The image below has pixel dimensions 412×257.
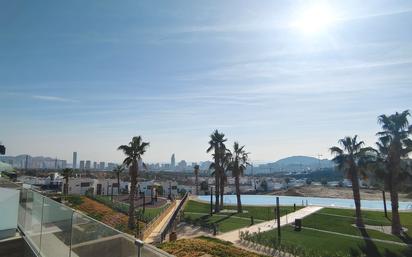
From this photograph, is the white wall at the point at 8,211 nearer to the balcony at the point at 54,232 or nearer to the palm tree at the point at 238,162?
the balcony at the point at 54,232

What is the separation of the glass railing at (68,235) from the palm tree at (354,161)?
102 ft

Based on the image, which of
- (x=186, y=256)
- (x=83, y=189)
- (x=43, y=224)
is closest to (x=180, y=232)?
(x=186, y=256)

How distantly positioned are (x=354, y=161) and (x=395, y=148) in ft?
15.7

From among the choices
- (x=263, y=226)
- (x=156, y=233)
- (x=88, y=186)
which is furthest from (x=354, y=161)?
(x=88, y=186)

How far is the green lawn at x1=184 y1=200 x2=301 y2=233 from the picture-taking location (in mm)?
34750

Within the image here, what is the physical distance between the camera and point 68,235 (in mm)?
6023

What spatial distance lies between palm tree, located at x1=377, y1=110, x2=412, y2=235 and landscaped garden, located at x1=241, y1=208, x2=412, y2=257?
2.78 metres

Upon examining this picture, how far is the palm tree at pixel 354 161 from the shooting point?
32781 millimetres

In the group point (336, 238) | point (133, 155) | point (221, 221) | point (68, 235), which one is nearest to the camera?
point (68, 235)

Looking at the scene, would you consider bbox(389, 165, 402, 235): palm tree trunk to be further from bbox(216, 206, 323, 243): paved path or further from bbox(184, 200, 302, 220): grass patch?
bbox(184, 200, 302, 220): grass patch

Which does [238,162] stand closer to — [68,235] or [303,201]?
[303,201]

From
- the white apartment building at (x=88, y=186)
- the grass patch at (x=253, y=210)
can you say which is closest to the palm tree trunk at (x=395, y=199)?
the grass patch at (x=253, y=210)

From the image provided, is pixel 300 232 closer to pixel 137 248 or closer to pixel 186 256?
pixel 186 256

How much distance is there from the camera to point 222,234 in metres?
30.1
